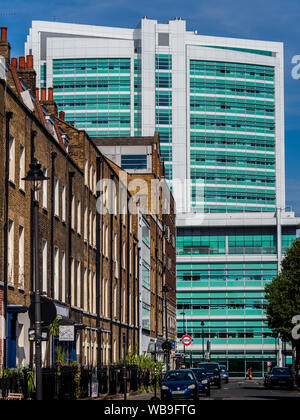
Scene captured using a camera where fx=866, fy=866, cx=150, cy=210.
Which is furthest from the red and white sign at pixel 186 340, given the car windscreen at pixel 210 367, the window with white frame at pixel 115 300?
the car windscreen at pixel 210 367

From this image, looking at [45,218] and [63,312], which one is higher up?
[45,218]

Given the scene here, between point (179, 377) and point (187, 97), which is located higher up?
point (187, 97)

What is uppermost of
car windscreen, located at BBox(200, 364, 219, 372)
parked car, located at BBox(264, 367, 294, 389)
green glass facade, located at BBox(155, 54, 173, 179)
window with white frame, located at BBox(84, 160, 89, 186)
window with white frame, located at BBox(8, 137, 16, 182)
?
green glass facade, located at BBox(155, 54, 173, 179)

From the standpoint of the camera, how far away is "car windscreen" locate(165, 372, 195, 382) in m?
37.9

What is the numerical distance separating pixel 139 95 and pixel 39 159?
142m

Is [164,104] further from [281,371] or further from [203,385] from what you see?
[203,385]

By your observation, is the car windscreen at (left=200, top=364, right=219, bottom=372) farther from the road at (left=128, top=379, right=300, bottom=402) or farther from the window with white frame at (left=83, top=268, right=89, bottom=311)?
the window with white frame at (left=83, top=268, right=89, bottom=311)

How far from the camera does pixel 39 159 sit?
3612cm

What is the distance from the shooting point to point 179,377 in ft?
125

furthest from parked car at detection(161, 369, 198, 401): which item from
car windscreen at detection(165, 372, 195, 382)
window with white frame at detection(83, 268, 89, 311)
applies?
window with white frame at detection(83, 268, 89, 311)

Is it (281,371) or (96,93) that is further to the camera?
(96,93)

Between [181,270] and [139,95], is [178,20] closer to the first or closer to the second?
[139,95]

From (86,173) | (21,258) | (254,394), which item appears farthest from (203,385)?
(21,258)
